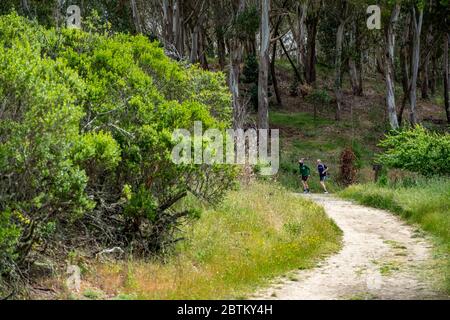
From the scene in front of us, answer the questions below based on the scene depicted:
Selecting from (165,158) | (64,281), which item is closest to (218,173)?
(165,158)

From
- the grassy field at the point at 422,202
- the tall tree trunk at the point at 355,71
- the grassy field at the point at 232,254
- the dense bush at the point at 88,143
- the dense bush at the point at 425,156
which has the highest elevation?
the tall tree trunk at the point at 355,71

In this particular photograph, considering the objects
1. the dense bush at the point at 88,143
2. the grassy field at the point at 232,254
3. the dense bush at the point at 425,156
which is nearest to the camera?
the dense bush at the point at 88,143

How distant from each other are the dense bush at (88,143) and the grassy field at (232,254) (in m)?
0.73

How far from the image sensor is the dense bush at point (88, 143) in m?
7.66

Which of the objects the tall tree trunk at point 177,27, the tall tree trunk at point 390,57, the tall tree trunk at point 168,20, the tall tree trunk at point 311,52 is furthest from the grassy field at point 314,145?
the tall tree trunk at point 168,20

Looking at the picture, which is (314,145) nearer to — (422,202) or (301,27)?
(301,27)

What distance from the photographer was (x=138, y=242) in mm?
9953

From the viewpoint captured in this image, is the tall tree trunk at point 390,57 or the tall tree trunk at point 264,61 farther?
the tall tree trunk at point 390,57

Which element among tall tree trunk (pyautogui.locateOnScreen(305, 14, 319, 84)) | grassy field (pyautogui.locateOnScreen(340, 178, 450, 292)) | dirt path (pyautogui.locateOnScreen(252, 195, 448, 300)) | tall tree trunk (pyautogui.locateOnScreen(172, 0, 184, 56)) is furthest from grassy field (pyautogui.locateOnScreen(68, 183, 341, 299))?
tall tree trunk (pyautogui.locateOnScreen(305, 14, 319, 84))

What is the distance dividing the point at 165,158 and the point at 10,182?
2513mm

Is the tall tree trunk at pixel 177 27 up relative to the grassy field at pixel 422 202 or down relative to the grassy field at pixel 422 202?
up

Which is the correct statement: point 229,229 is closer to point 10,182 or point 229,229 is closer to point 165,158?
point 165,158

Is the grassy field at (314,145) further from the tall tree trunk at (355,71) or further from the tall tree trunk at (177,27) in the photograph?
the tall tree trunk at (177,27)

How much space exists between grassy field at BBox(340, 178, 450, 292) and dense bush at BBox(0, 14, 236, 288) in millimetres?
4809
